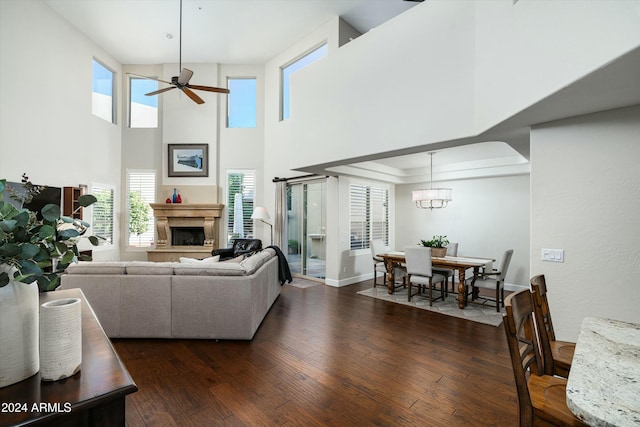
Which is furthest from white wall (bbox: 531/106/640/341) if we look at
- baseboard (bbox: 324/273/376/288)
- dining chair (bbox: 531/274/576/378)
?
baseboard (bbox: 324/273/376/288)

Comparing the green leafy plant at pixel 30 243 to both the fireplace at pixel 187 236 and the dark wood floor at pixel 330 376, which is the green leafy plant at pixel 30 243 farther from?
the fireplace at pixel 187 236

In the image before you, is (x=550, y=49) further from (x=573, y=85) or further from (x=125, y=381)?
(x=125, y=381)

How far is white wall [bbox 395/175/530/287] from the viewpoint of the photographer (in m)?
5.82

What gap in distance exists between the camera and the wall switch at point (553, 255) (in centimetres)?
269

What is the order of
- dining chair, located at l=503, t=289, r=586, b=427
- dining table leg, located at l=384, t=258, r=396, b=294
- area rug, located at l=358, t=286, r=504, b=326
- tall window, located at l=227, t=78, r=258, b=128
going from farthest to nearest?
tall window, located at l=227, t=78, r=258, b=128 < dining table leg, located at l=384, t=258, r=396, b=294 < area rug, located at l=358, t=286, r=504, b=326 < dining chair, located at l=503, t=289, r=586, b=427

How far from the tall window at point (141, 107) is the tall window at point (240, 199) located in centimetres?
249

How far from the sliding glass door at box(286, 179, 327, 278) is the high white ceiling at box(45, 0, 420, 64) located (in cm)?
334


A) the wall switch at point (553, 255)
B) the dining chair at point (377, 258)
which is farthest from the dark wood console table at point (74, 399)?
the dining chair at point (377, 258)

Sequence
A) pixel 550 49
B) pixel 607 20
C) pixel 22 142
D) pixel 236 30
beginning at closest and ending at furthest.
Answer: pixel 607 20 → pixel 550 49 → pixel 22 142 → pixel 236 30

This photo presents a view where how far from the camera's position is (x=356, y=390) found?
2.42m

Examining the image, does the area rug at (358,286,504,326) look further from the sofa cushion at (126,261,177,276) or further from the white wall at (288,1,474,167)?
the sofa cushion at (126,261,177,276)

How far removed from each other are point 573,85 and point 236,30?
21.3 ft

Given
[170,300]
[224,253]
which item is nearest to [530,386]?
[170,300]

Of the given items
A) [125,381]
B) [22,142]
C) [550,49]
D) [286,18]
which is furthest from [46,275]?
[286,18]
